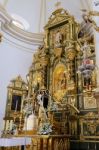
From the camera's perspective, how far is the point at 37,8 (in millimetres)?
11867

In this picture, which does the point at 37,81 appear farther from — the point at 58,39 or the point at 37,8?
the point at 37,8

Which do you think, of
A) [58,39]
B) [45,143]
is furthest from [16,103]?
[45,143]

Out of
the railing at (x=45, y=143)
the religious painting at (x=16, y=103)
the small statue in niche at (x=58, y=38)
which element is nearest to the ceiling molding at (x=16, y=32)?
the small statue in niche at (x=58, y=38)

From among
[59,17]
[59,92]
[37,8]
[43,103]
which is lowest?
[43,103]

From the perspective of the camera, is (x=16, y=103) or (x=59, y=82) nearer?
(x=59, y=82)

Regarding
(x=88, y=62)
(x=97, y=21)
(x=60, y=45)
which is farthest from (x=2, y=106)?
(x=97, y=21)

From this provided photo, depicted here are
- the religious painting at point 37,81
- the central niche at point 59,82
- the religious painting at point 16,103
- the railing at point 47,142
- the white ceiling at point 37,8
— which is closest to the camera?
the railing at point 47,142

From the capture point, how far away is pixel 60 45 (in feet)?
29.8

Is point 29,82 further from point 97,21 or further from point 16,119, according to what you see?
point 97,21

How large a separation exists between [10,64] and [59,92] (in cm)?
303

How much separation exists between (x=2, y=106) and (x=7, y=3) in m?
5.52

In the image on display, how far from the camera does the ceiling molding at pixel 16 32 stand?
9.76 meters

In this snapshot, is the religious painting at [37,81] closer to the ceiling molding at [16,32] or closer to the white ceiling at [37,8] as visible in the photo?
the ceiling molding at [16,32]

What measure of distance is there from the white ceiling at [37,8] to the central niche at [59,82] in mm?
3509
